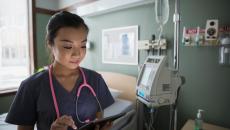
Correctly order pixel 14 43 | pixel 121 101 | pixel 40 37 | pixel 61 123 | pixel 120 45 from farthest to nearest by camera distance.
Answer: pixel 40 37 → pixel 14 43 → pixel 120 45 → pixel 121 101 → pixel 61 123

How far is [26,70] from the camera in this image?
300 centimetres

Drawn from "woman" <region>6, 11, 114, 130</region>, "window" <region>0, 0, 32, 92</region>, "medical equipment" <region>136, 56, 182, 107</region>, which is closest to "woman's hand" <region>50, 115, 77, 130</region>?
"woman" <region>6, 11, 114, 130</region>

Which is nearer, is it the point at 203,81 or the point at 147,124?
the point at 203,81

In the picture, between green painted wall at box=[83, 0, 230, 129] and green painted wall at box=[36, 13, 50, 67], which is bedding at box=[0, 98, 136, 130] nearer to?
green painted wall at box=[83, 0, 230, 129]

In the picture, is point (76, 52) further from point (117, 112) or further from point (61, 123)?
point (117, 112)

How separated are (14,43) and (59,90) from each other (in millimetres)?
2388

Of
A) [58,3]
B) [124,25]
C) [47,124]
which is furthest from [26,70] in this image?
[47,124]

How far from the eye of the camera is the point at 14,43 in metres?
2.85

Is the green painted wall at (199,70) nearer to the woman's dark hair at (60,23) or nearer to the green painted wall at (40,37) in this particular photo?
the woman's dark hair at (60,23)

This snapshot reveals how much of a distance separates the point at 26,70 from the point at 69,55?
2469 millimetres

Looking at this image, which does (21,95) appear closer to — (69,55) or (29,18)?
(69,55)

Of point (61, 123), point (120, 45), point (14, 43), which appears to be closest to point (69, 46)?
point (61, 123)

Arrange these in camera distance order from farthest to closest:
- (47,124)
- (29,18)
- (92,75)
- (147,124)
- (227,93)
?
1. (29,18)
2. (147,124)
3. (227,93)
4. (92,75)
5. (47,124)

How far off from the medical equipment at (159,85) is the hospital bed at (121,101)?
0.28 metres
